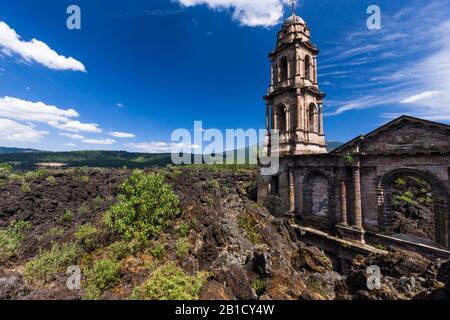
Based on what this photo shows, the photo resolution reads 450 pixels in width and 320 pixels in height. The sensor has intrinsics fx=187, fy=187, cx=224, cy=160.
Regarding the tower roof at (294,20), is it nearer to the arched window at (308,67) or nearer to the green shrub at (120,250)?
the arched window at (308,67)

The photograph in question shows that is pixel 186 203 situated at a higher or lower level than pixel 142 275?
higher

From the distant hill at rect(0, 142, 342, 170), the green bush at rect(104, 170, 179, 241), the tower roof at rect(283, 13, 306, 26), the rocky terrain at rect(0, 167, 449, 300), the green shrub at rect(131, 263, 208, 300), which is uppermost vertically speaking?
the tower roof at rect(283, 13, 306, 26)

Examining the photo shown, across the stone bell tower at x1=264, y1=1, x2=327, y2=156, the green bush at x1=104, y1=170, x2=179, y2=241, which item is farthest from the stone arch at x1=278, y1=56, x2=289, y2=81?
the green bush at x1=104, y1=170, x2=179, y2=241

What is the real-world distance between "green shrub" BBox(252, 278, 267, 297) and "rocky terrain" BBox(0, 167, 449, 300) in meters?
0.02

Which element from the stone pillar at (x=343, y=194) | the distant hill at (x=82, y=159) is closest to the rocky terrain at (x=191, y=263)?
the stone pillar at (x=343, y=194)

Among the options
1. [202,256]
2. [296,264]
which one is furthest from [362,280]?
[202,256]

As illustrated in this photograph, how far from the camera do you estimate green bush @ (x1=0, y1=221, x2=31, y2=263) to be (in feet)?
35.7

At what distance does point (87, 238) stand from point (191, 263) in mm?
7361

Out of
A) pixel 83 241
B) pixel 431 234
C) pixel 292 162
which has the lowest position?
pixel 431 234

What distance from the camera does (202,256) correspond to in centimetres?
1088

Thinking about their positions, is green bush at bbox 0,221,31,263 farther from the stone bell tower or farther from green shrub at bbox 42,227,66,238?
the stone bell tower

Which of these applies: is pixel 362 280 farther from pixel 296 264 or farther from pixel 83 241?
pixel 83 241
